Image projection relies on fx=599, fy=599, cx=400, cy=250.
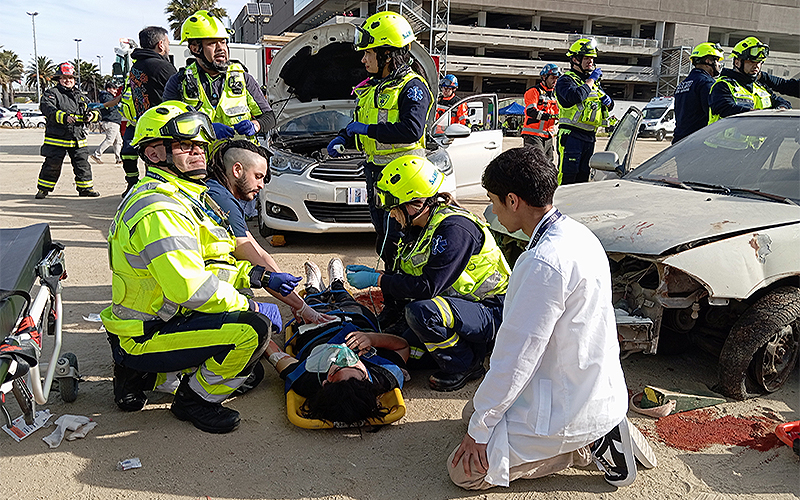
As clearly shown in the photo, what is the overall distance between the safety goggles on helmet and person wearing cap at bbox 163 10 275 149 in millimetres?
1972

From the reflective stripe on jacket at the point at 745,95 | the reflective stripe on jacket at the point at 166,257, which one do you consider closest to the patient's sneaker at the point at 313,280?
the reflective stripe on jacket at the point at 166,257

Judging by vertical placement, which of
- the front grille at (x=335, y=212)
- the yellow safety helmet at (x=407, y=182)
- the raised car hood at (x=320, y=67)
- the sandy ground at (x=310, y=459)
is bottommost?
the sandy ground at (x=310, y=459)

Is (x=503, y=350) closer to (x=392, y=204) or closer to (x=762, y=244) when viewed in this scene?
(x=392, y=204)

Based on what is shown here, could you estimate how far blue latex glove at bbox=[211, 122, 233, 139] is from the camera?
16.2 ft

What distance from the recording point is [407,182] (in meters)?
3.46

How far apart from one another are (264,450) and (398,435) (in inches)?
27.1

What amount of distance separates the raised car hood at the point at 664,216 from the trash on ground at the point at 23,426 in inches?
124

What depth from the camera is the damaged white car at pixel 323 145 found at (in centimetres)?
636

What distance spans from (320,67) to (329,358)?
4940 mm

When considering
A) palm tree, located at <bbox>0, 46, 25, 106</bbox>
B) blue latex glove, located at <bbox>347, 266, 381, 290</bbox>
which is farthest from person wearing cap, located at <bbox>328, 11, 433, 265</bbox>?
palm tree, located at <bbox>0, 46, 25, 106</bbox>

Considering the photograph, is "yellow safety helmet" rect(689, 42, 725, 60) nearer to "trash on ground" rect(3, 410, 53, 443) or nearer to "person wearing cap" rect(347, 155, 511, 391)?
"person wearing cap" rect(347, 155, 511, 391)

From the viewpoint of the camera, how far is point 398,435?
10.3 feet

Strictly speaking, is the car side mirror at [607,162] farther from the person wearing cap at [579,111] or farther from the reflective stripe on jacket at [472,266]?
the person wearing cap at [579,111]

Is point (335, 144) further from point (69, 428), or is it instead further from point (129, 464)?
point (129, 464)
